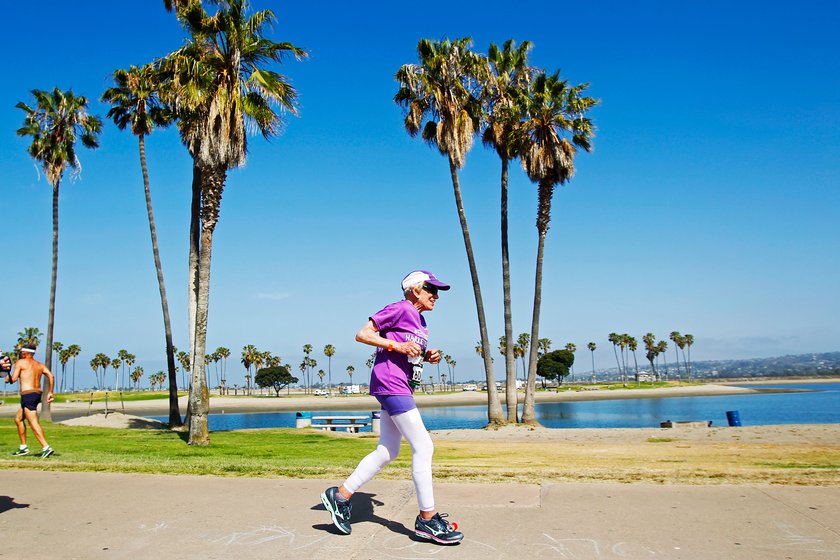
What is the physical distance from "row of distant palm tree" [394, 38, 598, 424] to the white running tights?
840 inches

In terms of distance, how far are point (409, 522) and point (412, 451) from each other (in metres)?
0.74

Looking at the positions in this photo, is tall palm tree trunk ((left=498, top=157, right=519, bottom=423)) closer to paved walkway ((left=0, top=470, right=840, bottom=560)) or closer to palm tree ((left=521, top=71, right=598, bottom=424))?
palm tree ((left=521, top=71, right=598, bottom=424))

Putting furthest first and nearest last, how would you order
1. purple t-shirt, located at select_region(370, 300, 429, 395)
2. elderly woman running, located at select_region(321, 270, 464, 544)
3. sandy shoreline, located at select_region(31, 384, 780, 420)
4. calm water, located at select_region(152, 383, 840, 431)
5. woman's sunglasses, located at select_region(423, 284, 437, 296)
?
sandy shoreline, located at select_region(31, 384, 780, 420)
calm water, located at select_region(152, 383, 840, 431)
woman's sunglasses, located at select_region(423, 284, 437, 296)
purple t-shirt, located at select_region(370, 300, 429, 395)
elderly woman running, located at select_region(321, 270, 464, 544)

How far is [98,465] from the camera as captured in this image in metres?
8.59

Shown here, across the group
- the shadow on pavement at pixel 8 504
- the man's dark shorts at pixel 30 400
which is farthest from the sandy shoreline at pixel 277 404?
the shadow on pavement at pixel 8 504

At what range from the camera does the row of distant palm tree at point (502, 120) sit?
86.4 ft

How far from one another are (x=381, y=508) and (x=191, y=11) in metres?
15.6

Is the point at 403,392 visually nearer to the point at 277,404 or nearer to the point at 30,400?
the point at 30,400

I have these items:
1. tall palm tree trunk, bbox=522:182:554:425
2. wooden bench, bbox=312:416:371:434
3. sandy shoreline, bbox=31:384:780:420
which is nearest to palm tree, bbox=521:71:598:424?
tall palm tree trunk, bbox=522:182:554:425

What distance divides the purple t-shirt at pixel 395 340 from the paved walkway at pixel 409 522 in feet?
3.68

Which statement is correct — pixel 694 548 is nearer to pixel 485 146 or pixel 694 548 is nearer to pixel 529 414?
pixel 529 414

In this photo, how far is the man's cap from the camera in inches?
199

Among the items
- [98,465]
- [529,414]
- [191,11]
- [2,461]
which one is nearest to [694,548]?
[98,465]

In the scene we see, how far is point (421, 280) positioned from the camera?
5.07 metres
